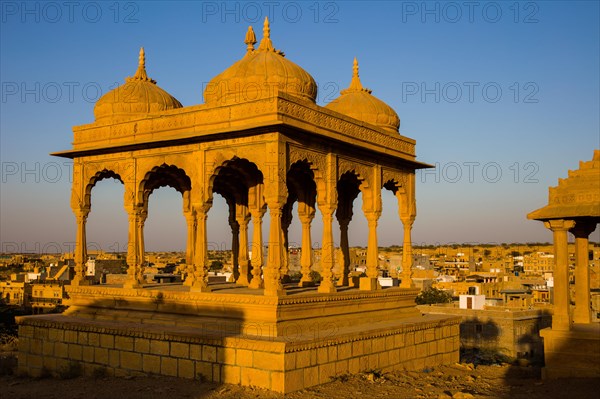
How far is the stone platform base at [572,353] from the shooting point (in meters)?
13.2

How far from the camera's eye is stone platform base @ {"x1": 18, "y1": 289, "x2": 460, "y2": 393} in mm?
13055

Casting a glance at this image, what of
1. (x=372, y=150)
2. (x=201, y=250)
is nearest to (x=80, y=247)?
(x=201, y=250)

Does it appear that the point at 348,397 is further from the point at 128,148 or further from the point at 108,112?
the point at 108,112

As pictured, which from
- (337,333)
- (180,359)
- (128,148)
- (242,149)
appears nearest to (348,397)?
(337,333)

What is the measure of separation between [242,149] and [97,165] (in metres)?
4.93

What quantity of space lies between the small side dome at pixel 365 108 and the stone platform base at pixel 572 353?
7209 millimetres

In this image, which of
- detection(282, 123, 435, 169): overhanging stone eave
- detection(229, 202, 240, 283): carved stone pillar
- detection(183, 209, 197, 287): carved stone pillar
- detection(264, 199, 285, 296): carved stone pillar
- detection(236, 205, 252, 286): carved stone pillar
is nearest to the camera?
detection(264, 199, 285, 296): carved stone pillar

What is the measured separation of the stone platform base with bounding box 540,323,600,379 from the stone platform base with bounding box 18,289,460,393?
10.8 feet

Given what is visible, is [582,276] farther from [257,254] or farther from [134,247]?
[134,247]

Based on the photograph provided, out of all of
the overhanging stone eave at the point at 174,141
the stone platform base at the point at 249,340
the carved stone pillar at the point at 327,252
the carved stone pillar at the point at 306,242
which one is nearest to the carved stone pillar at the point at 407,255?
the stone platform base at the point at 249,340

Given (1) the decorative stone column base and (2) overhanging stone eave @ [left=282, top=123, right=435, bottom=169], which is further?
(1) the decorative stone column base

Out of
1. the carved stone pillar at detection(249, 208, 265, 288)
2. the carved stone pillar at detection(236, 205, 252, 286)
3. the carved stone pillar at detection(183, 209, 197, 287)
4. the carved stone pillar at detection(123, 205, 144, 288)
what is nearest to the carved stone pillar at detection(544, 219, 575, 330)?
the carved stone pillar at detection(249, 208, 265, 288)

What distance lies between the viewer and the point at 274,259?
14164 millimetres

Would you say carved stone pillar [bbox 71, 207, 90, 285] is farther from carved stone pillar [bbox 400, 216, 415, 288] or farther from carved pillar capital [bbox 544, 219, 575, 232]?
carved pillar capital [bbox 544, 219, 575, 232]
